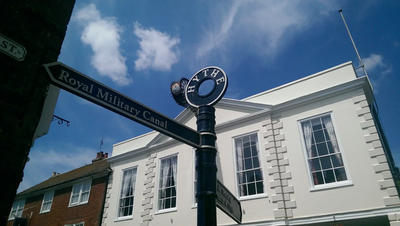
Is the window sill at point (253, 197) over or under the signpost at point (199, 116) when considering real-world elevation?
over

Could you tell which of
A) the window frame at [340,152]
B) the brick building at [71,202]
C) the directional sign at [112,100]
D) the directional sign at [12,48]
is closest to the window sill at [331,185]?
the window frame at [340,152]

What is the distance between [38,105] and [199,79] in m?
1.94

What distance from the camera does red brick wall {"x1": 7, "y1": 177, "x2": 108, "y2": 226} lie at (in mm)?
17391

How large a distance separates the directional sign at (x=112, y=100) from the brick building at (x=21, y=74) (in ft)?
1.77


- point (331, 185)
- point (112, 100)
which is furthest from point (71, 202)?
point (112, 100)

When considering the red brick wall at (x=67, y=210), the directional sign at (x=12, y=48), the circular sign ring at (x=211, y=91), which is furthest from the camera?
the red brick wall at (x=67, y=210)

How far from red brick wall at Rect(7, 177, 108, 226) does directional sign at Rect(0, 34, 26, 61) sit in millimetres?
15751

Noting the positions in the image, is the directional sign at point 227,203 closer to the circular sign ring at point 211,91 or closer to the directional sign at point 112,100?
the directional sign at point 112,100

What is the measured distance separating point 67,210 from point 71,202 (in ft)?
1.77

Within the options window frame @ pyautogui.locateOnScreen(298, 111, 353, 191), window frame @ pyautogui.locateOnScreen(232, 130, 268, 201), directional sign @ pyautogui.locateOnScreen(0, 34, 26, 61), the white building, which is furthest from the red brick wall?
directional sign @ pyautogui.locateOnScreen(0, 34, 26, 61)

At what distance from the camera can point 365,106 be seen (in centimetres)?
1066

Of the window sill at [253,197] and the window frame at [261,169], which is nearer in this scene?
the window sill at [253,197]

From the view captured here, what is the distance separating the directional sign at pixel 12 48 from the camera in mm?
3064

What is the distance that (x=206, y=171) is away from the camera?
3.05 meters
